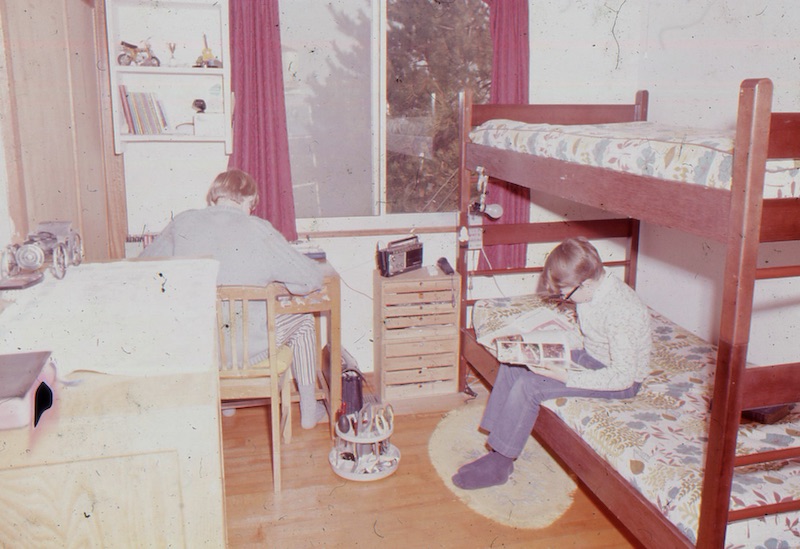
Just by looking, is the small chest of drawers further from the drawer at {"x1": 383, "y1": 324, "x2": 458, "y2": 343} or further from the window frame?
the window frame

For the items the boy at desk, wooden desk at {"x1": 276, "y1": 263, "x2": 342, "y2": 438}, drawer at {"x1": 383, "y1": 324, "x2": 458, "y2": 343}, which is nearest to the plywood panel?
the boy at desk

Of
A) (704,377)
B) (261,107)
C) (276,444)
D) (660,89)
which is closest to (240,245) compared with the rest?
(276,444)

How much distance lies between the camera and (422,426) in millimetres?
3402

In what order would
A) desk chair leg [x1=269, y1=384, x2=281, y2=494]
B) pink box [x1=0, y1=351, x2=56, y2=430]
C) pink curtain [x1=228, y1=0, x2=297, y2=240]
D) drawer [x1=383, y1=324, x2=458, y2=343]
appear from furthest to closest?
drawer [x1=383, y1=324, x2=458, y2=343] → pink curtain [x1=228, y1=0, x2=297, y2=240] → desk chair leg [x1=269, y1=384, x2=281, y2=494] → pink box [x1=0, y1=351, x2=56, y2=430]

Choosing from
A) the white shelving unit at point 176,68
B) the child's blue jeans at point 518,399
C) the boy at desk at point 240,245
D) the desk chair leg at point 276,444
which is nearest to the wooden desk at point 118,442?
the boy at desk at point 240,245

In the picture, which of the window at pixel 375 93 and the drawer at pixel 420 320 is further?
the window at pixel 375 93

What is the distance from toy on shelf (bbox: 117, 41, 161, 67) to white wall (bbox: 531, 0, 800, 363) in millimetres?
2105

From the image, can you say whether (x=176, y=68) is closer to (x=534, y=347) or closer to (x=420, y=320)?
(x=420, y=320)

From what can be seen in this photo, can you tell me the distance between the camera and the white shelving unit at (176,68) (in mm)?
3229

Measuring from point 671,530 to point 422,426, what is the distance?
5.35 ft

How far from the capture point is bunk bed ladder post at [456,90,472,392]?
11.6ft


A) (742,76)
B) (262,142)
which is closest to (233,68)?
(262,142)

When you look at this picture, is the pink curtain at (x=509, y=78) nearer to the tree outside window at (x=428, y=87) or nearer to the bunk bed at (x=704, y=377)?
the tree outside window at (x=428, y=87)

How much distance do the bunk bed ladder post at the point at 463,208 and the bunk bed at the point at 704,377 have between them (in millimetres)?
196
